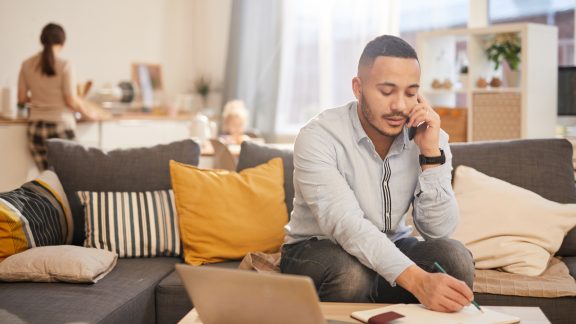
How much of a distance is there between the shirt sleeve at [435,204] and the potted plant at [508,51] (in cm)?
262

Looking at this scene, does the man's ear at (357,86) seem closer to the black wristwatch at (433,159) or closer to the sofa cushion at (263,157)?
the black wristwatch at (433,159)

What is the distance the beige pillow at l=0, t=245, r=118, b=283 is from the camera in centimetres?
250

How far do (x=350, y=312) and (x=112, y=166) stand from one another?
5.03ft

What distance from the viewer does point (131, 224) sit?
2963 millimetres

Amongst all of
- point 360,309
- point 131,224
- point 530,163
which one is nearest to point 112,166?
point 131,224

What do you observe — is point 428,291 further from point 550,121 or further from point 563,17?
point 563,17

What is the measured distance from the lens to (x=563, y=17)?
5.32 m

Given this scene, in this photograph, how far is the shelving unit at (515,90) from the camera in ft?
14.9

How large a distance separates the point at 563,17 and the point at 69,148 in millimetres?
3648

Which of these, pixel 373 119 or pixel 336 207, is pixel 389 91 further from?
pixel 336 207

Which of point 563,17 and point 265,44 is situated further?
point 265,44

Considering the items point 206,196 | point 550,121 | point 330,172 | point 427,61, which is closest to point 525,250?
point 330,172

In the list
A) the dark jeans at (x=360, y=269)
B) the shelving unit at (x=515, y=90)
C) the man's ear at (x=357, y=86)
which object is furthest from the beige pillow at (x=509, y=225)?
the shelving unit at (x=515, y=90)

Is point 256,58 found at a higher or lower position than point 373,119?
higher
